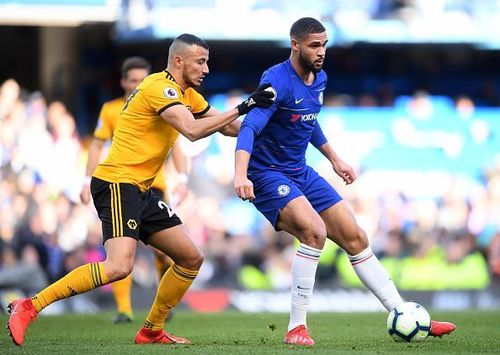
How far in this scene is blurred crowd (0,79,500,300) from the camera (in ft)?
55.3

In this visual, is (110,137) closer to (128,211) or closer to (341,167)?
(341,167)

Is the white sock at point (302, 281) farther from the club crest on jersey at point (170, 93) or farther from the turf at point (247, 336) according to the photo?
the club crest on jersey at point (170, 93)

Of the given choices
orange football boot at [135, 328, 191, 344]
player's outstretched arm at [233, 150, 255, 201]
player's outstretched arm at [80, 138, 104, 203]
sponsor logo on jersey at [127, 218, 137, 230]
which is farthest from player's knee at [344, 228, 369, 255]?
player's outstretched arm at [80, 138, 104, 203]

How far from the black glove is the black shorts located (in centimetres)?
102

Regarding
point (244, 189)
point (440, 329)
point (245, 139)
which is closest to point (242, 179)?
point (244, 189)

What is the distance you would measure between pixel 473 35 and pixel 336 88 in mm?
3829

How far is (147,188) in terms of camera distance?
838 centimetres

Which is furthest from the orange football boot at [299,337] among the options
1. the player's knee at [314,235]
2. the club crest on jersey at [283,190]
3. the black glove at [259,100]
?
the black glove at [259,100]

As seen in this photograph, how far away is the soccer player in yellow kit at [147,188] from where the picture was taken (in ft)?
25.8

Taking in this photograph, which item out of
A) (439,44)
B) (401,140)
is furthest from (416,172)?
(439,44)

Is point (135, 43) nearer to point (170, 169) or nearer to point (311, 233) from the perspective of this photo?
point (170, 169)

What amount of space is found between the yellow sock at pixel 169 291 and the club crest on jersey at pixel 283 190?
34.4 inches

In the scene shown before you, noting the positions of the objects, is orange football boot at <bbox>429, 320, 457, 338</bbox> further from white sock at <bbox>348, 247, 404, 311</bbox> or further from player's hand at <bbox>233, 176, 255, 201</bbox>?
player's hand at <bbox>233, 176, 255, 201</bbox>

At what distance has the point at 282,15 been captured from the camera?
1936 centimetres
